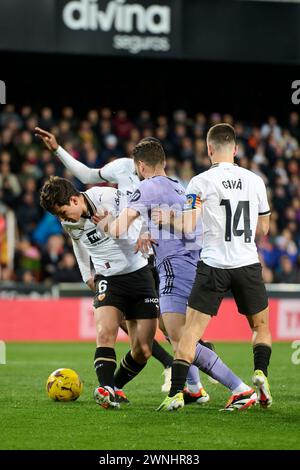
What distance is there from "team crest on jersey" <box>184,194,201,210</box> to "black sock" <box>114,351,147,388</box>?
166 cm

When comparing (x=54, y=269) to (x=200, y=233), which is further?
(x=54, y=269)

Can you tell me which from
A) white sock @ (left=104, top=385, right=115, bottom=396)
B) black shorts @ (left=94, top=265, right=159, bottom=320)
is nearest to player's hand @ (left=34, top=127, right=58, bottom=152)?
black shorts @ (left=94, top=265, right=159, bottom=320)

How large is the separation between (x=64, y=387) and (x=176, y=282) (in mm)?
1384

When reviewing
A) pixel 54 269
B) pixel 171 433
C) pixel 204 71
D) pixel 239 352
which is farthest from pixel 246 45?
pixel 171 433

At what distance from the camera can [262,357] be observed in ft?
24.3

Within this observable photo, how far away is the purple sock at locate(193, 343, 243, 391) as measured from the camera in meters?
7.50

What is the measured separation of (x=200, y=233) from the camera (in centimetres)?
805

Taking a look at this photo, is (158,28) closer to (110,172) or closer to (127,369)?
(110,172)

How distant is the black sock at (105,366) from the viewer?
7605mm

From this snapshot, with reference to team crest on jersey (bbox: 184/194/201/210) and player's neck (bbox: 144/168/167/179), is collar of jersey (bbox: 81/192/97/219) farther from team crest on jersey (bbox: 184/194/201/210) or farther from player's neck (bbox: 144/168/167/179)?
team crest on jersey (bbox: 184/194/201/210)

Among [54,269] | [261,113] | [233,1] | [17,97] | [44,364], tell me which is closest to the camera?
[44,364]

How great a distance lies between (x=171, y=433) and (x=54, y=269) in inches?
429

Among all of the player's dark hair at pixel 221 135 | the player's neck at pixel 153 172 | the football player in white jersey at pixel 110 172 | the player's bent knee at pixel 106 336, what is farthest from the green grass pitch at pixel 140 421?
the player's dark hair at pixel 221 135

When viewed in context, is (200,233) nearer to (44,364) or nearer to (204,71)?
(44,364)
